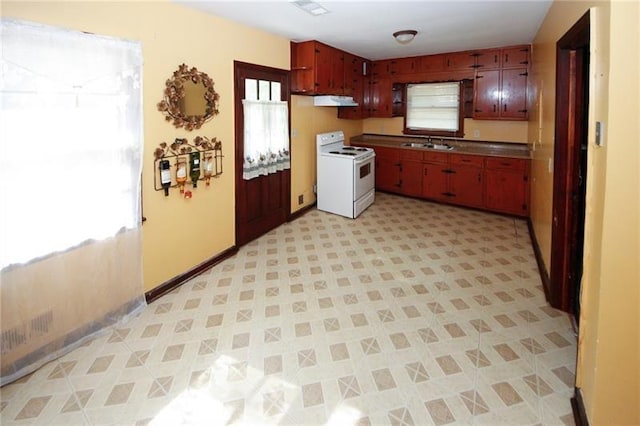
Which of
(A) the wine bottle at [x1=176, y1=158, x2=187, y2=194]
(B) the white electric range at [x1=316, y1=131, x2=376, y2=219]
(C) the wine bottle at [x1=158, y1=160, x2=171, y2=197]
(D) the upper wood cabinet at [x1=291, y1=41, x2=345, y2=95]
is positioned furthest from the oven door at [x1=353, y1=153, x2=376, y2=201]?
(C) the wine bottle at [x1=158, y1=160, x2=171, y2=197]

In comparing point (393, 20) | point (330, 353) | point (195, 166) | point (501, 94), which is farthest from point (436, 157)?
point (330, 353)

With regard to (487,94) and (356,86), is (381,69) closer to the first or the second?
(356,86)

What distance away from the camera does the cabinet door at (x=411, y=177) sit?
249 inches

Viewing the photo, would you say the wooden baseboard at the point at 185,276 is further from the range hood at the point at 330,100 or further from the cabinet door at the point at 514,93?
the cabinet door at the point at 514,93

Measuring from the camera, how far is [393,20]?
3928 millimetres

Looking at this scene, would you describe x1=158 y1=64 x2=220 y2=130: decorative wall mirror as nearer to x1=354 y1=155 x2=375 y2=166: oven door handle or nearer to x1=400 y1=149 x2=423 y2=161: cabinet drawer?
x1=354 y1=155 x2=375 y2=166: oven door handle

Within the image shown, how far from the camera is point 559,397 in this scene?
2.09m

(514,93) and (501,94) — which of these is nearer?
(514,93)

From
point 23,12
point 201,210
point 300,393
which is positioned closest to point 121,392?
point 300,393

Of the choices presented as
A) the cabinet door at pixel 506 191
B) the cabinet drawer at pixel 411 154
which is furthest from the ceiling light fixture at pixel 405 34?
the cabinet door at pixel 506 191

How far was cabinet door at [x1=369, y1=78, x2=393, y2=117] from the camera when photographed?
265 inches

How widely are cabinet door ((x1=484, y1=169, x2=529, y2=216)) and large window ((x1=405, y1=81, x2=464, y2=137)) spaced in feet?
3.52

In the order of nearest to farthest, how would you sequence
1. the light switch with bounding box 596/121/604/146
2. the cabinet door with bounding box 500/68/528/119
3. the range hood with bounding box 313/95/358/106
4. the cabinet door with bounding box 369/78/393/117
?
1. the light switch with bounding box 596/121/604/146
2. the cabinet door with bounding box 500/68/528/119
3. the range hood with bounding box 313/95/358/106
4. the cabinet door with bounding box 369/78/393/117

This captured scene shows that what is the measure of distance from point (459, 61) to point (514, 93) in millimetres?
925
